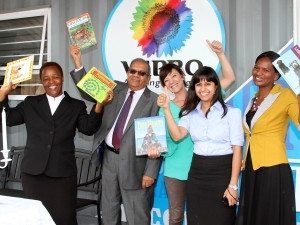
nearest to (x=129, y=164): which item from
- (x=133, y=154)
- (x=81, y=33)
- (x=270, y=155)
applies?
(x=133, y=154)

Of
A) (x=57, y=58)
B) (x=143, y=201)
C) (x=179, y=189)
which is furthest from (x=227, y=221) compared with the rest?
(x=57, y=58)

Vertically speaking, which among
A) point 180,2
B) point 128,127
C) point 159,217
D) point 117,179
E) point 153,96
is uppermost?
point 180,2

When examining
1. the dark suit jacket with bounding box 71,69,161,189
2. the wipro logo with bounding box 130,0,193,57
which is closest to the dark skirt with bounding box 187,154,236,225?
the dark suit jacket with bounding box 71,69,161,189

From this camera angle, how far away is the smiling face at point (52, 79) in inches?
107

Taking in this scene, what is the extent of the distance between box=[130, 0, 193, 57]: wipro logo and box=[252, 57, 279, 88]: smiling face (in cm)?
119

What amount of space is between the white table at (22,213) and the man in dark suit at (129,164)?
1.06m

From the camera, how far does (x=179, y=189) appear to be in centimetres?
271

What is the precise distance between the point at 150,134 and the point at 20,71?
3.24ft

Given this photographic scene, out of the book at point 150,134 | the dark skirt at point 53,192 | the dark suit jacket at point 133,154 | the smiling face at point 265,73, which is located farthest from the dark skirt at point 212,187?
the dark skirt at point 53,192

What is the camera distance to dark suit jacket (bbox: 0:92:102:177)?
8.69 ft

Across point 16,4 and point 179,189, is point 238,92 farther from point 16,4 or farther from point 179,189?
point 16,4

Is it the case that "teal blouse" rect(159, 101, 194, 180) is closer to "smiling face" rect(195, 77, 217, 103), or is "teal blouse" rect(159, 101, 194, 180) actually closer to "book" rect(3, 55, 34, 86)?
"smiling face" rect(195, 77, 217, 103)

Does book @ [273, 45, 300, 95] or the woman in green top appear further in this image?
the woman in green top

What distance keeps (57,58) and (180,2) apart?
1600 mm
